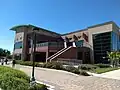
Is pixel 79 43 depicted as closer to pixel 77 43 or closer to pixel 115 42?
pixel 77 43

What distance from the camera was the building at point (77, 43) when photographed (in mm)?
36219

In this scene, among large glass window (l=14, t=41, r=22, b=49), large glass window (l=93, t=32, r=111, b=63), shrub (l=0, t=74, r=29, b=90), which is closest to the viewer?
shrub (l=0, t=74, r=29, b=90)

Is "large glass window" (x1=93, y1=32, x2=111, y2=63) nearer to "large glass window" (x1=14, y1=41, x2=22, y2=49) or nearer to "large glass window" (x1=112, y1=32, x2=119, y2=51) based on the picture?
"large glass window" (x1=112, y1=32, x2=119, y2=51)

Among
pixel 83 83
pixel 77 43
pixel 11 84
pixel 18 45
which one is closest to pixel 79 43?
pixel 77 43

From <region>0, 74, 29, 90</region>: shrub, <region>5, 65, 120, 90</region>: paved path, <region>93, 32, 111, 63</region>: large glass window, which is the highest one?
<region>93, 32, 111, 63</region>: large glass window

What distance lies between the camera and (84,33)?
142 feet

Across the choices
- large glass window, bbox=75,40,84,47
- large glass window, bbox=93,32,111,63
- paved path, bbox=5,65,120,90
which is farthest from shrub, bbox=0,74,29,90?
large glass window, bbox=75,40,84,47

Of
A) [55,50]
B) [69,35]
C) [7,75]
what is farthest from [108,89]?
[69,35]

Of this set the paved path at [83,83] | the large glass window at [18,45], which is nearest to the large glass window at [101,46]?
the large glass window at [18,45]

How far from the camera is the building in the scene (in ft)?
119

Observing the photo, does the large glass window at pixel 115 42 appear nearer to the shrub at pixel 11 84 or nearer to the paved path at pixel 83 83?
the paved path at pixel 83 83

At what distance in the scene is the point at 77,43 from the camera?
43.6 meters

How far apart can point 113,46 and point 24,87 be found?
3191 cm

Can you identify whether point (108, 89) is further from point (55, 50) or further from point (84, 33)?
point (84, 33)
